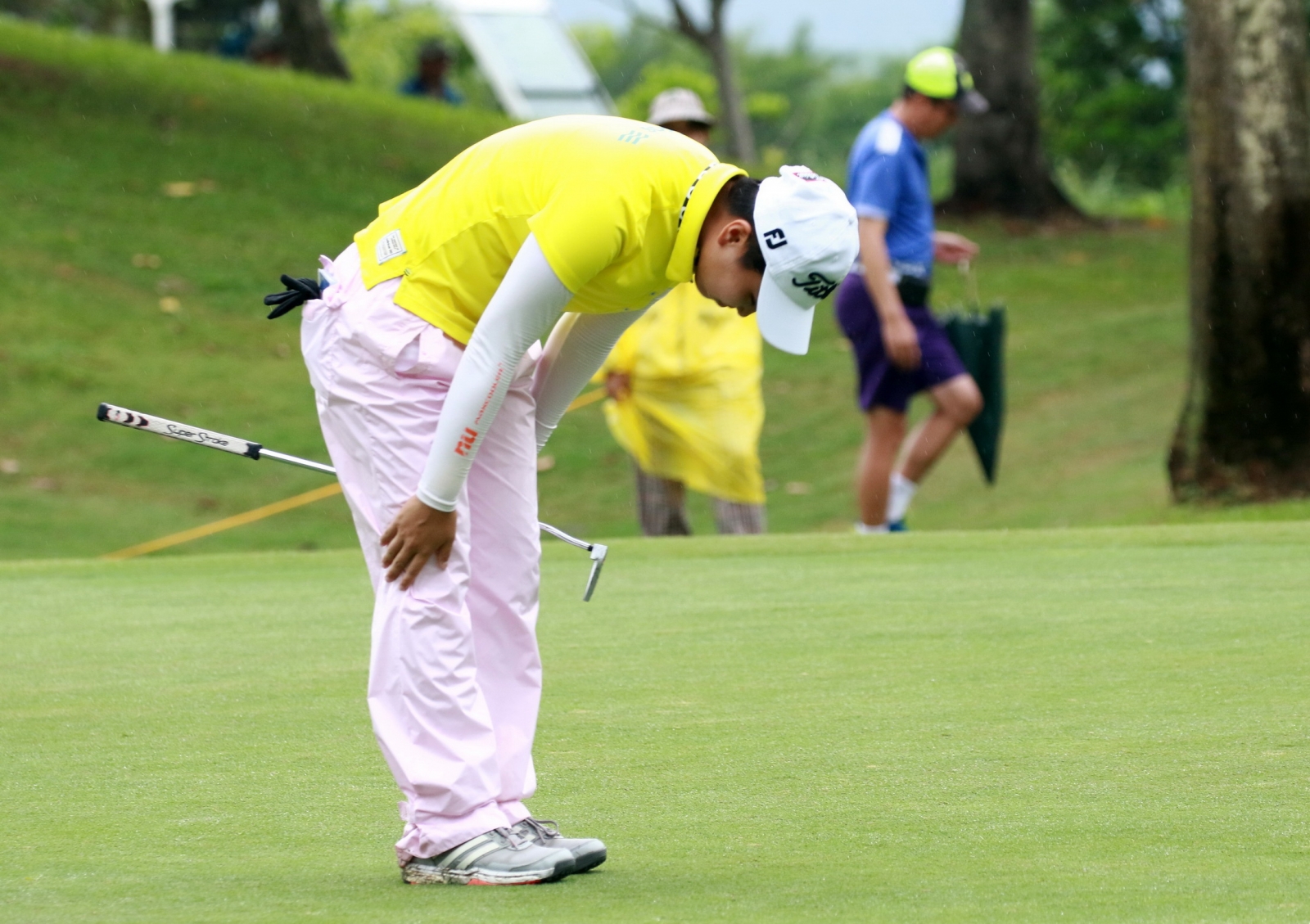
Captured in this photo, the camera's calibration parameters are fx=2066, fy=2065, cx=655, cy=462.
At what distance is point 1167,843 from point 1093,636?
2.24 meters

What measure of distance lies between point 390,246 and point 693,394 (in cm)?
591

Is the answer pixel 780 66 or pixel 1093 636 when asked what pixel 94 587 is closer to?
pixel 1093 636

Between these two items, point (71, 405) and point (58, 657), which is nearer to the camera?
point (58, 657)

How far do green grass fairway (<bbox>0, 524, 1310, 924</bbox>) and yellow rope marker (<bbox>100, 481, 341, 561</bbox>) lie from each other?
5416 millimetres

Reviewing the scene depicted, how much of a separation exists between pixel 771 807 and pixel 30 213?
1621 cm

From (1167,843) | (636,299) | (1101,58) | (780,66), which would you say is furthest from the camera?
(780,66)

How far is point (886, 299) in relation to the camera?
9000 millimetres

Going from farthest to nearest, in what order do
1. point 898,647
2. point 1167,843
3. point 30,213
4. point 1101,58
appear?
point 1101,58 < point 30,213 < point 898,647 < point 1167,843

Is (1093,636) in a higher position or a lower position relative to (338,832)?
lower

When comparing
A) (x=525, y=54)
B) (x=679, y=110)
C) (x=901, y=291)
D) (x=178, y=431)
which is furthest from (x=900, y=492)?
(x=525, y=54)

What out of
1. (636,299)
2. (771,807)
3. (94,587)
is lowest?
(94,587)

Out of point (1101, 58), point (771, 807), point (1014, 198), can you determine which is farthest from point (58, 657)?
point (1101, 58)

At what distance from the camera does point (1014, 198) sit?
22.4 m

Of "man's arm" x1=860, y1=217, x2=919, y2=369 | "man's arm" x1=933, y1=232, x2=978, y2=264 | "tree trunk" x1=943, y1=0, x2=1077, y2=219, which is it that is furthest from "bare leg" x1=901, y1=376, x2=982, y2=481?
"tree trunk" x1=943, y1=0, x2=1077, y2=219
